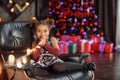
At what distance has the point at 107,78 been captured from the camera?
3867 millimetres

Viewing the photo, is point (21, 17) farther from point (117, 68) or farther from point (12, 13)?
point (117, 68)

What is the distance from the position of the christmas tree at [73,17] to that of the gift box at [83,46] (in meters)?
0.25

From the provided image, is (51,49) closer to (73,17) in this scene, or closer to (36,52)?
(36,52)

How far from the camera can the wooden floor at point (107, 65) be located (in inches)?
157

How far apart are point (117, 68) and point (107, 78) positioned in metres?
0.71

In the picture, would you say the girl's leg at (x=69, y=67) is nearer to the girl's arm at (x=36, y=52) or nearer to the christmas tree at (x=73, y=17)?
the girl's arm at (x=36, y=52)

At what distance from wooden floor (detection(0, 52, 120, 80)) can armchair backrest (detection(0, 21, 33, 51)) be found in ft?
4.27

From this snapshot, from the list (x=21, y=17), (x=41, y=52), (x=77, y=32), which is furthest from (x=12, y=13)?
(x=41, y=52)

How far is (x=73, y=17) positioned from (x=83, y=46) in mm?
691

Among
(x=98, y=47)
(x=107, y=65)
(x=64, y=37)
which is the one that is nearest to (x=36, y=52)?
(x=107, y=65)

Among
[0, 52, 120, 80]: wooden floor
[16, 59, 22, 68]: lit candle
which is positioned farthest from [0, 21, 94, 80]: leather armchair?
[0, 52, 120, 80]: wooden floor

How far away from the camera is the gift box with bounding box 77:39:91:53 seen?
590 centimetres

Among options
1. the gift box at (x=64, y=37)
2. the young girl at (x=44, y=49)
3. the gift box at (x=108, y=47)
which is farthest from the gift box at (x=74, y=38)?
the young girl at (x=44, y=49)

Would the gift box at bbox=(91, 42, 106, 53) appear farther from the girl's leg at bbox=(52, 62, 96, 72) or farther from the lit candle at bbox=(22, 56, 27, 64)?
the girl's leg at bbox=(52, 62, 96, 72)
